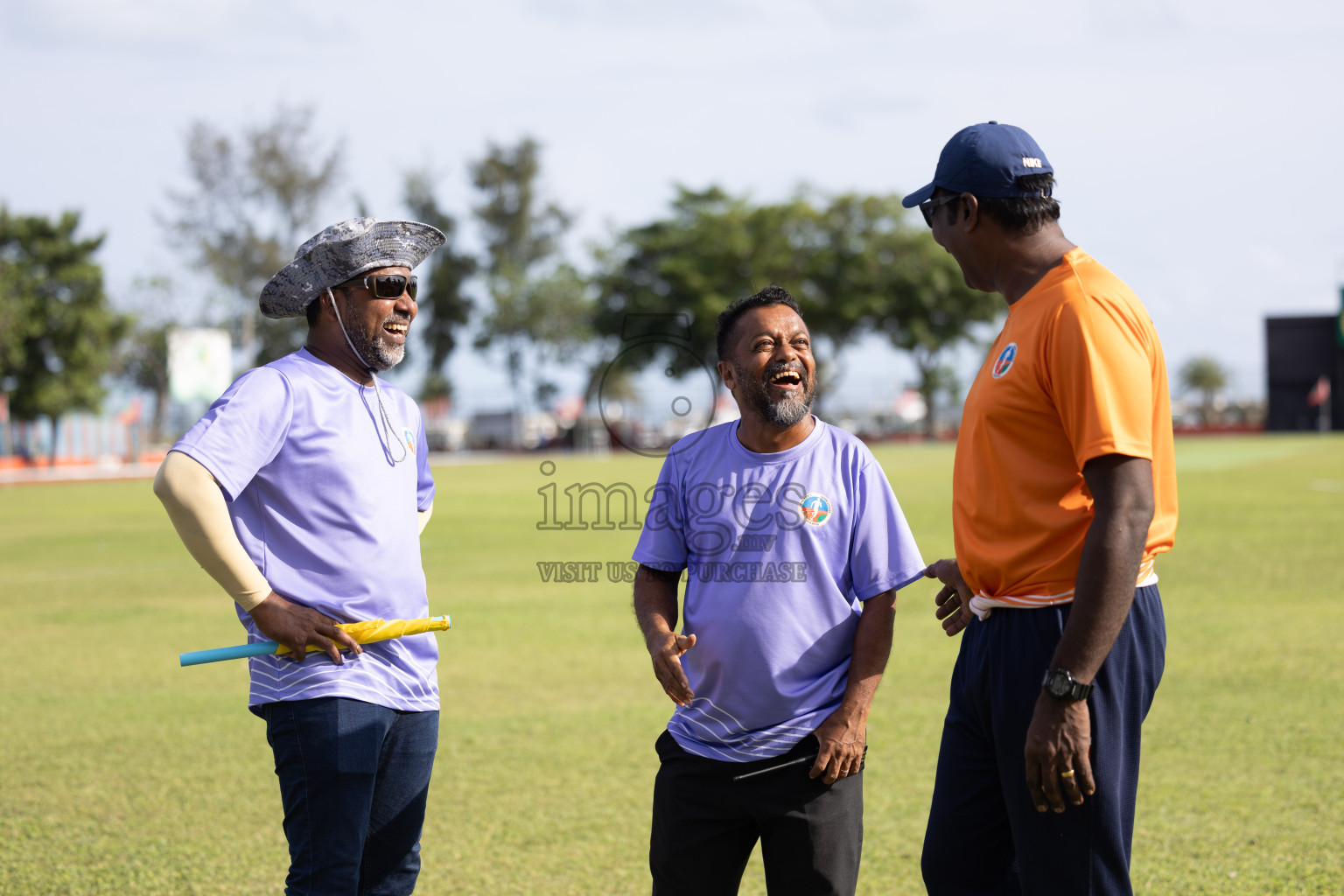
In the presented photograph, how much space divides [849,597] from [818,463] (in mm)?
379

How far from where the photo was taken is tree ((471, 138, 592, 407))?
63.7m

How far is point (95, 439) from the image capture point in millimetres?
56156

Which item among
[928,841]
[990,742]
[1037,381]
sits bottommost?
[928,841]

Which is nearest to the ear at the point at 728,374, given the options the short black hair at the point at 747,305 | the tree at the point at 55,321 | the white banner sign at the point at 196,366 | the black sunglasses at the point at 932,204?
the short black hair at the point at 747,305

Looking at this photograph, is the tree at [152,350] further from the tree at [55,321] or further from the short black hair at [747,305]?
the short black hair at [747,305]

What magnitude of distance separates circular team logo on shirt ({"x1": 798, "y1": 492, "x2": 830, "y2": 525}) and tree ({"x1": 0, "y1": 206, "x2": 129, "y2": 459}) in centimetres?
5271

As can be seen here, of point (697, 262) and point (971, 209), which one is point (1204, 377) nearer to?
point (697, 262)

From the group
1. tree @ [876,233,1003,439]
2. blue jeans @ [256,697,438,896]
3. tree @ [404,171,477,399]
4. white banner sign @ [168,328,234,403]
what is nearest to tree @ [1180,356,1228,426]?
tree @ [876,233,1003,439]

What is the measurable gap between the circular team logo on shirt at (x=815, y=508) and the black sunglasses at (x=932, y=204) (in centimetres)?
77

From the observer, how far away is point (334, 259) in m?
3.18

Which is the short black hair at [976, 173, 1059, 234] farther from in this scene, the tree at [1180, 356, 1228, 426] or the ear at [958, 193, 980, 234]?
the tree at [1180, 356, 1228, 426]

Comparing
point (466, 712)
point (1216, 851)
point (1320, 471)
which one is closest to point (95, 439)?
point (1320, 471)

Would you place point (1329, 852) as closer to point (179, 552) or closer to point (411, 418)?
point (411, 418)

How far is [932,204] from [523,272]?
6655 centimetres
